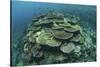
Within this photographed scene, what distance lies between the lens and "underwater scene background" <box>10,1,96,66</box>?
5.80 ft

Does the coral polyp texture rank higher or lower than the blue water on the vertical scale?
lower

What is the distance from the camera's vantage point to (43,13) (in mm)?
1871

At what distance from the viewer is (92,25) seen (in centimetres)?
204

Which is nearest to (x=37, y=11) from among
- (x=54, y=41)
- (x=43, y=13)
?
(x=43, y=13)

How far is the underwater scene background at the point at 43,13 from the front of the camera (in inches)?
69.6

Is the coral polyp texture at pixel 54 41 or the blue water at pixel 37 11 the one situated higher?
the blue water at pixel 37 11

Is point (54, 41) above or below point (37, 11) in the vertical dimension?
below

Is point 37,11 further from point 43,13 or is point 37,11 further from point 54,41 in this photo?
point 54,41

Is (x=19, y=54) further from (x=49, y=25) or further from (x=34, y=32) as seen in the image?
(x=49, y=25)
